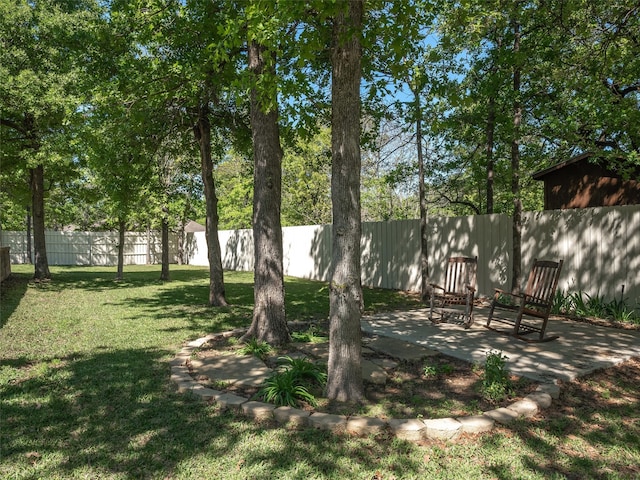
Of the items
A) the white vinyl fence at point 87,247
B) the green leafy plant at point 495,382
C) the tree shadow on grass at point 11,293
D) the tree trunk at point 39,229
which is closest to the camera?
the green leafy plant at point 495,382

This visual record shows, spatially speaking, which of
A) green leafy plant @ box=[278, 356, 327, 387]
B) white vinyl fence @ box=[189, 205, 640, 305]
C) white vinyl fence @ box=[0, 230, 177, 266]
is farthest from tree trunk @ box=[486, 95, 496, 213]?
white vinyl fence @ box=[0, 230, 177, 266]

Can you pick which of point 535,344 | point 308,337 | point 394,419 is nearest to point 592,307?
point 535,344

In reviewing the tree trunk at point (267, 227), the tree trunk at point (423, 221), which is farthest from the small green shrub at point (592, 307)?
the tree trunk at point (267, 227)

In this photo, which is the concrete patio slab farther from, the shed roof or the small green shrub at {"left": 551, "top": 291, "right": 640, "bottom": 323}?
the shed roof

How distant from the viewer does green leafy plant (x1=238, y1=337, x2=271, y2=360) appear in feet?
15.5

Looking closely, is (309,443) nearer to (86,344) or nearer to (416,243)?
(86,344)

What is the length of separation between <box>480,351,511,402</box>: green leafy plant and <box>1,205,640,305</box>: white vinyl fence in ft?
14.3

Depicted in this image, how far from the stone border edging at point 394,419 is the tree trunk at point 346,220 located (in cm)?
46

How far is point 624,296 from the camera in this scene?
671cm

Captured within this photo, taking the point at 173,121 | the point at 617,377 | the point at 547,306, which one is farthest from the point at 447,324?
the point at 173,121

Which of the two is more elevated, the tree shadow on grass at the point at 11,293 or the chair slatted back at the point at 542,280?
the chair slatted back at the point at 542,280

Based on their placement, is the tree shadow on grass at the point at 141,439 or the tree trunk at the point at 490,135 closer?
the tree shadow on grass at the point at 141,439

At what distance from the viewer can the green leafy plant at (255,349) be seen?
4.73 metres

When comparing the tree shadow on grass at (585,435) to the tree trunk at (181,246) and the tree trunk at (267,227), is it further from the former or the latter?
the tree trunk at (181,246)
